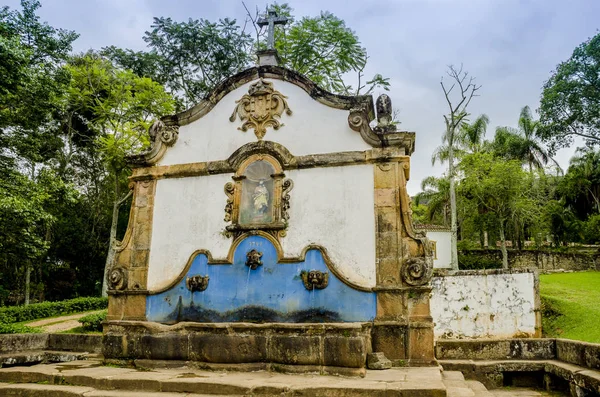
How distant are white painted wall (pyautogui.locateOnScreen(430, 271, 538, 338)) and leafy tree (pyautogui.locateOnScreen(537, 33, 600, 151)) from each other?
64.2ft

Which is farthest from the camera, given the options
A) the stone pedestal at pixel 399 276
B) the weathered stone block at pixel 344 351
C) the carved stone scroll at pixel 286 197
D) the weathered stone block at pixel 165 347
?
the carved stone scroll at pixel 286 197

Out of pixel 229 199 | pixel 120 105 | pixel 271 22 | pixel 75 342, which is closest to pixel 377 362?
pixel 229 199

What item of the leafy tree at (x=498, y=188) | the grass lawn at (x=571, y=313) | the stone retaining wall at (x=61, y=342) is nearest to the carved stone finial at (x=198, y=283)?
the stone retaining wall at (x=61, y=342)

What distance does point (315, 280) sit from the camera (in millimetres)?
8102

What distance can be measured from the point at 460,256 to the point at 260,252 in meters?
23.7

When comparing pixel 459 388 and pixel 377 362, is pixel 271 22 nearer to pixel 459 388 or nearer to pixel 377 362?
pixel 377 362

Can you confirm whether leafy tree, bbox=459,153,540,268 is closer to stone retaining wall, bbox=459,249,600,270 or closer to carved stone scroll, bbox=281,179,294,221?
stone retaining wall, bbox=459,249,600,270

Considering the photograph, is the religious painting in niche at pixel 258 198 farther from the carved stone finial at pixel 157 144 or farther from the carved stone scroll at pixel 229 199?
the carved stone finial at pixel 157 144

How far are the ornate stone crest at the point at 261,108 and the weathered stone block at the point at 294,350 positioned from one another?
4227 mm

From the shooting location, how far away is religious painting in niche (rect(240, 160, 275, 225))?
28.9 ft

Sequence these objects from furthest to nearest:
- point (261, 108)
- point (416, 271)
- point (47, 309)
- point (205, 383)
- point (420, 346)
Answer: point (47, 309) < point (261, 108) < point (416, 271) < point (420, 346) < point (205, 383)

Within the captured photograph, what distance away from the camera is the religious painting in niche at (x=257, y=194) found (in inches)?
347

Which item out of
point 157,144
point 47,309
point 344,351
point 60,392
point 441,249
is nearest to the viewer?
point 60,392

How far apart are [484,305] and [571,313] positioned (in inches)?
123
